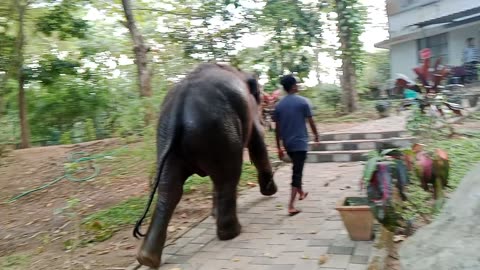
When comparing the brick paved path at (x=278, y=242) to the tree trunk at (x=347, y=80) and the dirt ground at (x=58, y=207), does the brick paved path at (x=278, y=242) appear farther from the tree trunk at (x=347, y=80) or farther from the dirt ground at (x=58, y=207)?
the tree trunk at (x=347, y=80)

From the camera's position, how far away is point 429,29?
16.9 m

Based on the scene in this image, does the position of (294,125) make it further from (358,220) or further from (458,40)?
(458,40)

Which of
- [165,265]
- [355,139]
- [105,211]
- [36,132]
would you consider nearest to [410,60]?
[355,139]

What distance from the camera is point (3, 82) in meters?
7.36

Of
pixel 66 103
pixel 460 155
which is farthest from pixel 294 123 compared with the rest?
pixel 66 103

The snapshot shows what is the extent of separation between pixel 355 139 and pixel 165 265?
18.6ft

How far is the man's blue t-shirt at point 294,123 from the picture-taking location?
5135mm

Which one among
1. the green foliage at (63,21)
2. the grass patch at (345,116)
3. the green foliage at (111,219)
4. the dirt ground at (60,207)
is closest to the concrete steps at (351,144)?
the dirt ground at (60,207)

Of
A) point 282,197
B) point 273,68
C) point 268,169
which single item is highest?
point 273,68

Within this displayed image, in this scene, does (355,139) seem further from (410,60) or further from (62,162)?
(410,60)

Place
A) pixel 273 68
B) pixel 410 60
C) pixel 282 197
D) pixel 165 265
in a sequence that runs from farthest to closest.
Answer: pixel 410 60
pixel 273 68
pixel 282 197
pixel 165 265

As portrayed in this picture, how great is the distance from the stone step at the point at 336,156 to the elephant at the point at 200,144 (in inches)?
151

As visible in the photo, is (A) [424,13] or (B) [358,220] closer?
(B) [358,220]

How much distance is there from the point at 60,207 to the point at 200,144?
3832 mm
